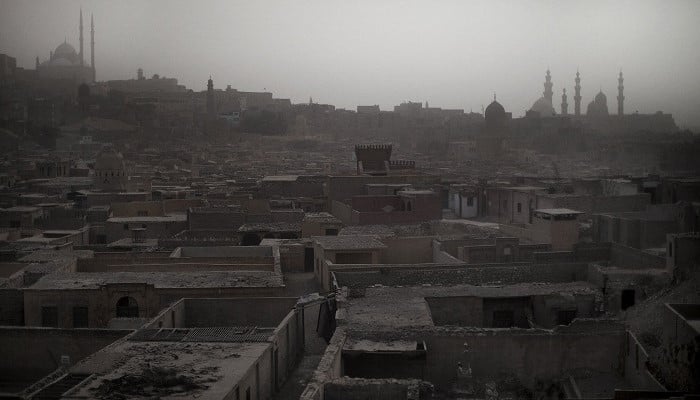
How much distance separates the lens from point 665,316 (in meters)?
9.21

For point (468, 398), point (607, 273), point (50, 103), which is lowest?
point (468, 398)

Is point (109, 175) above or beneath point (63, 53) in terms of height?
beneath

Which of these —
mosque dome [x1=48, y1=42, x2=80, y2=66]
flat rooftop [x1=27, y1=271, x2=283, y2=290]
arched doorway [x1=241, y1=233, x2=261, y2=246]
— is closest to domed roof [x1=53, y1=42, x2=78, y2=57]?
mosque dome [x1=48, y1=42, x2=80, y2=66]

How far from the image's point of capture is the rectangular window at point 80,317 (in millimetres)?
12906

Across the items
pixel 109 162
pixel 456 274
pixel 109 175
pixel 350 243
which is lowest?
pixel 456 274

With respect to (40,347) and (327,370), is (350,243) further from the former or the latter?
(327,370)

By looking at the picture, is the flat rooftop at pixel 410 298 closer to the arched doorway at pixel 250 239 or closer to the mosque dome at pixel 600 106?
the arched doorway at pixel 250 239

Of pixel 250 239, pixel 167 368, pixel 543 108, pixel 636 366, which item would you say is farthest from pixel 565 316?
pixel 543 108

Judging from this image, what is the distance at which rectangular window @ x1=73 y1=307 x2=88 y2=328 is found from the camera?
42.3 feet

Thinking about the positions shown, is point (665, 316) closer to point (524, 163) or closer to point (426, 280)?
point (426, 280)

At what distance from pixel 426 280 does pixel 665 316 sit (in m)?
5.12

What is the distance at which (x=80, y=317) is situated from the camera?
1292 centimetres

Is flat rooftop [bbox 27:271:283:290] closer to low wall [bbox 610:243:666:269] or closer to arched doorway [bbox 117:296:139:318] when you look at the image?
arched doorway [bbox 117:296:139:318]

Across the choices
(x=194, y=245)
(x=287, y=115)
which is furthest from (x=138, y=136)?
(x=194, y=245)
